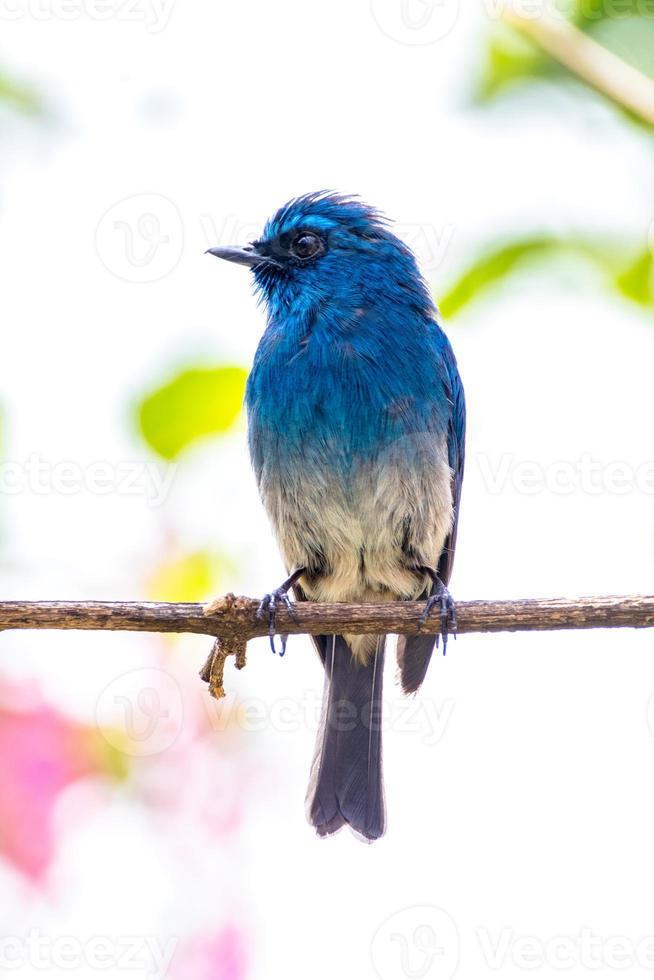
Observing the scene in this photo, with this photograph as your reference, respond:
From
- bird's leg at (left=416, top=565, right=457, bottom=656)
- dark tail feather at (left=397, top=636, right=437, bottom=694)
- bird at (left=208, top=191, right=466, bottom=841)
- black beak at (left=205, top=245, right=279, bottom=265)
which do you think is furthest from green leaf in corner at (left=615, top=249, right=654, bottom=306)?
black beak at (left=205, top=245, right=279, bottom=265)

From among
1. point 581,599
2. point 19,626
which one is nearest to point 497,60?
point 581,599

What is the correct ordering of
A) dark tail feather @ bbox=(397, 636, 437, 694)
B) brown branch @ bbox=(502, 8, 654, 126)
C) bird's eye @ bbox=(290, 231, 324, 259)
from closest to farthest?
brown branch @ bbox=(502, 8, 654, 126)
dark tail feather @ bbox=(397, 636, 437, 694)
bird's eye @ bbox=(290, 231, 324, 259)

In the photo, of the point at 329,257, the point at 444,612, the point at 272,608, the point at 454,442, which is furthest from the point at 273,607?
the point at 329,257

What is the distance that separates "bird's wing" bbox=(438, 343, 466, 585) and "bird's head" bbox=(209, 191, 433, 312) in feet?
1.14

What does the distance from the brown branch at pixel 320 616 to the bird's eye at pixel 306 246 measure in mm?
2162

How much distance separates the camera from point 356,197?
608 cm

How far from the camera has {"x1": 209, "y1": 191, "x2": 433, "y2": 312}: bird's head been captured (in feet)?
18.1

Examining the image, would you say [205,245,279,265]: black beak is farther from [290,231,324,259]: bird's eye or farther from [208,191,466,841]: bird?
[290,231,324,259]: bird's eye

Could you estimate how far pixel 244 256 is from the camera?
5.83 meters

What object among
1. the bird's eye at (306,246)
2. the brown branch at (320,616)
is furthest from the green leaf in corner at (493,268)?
the bird's eye at (306,246)

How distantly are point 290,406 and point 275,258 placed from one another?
1040mm

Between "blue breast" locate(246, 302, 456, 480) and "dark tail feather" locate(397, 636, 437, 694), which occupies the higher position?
"blue breast" locate(246, 302, 456, 480)

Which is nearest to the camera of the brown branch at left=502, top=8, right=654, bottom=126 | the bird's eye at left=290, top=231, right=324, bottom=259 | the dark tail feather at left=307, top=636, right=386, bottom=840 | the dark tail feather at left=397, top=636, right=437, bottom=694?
the brown branch at left=502, top=8, right=654, bottom=126

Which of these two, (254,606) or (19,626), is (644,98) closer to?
(254,606)
